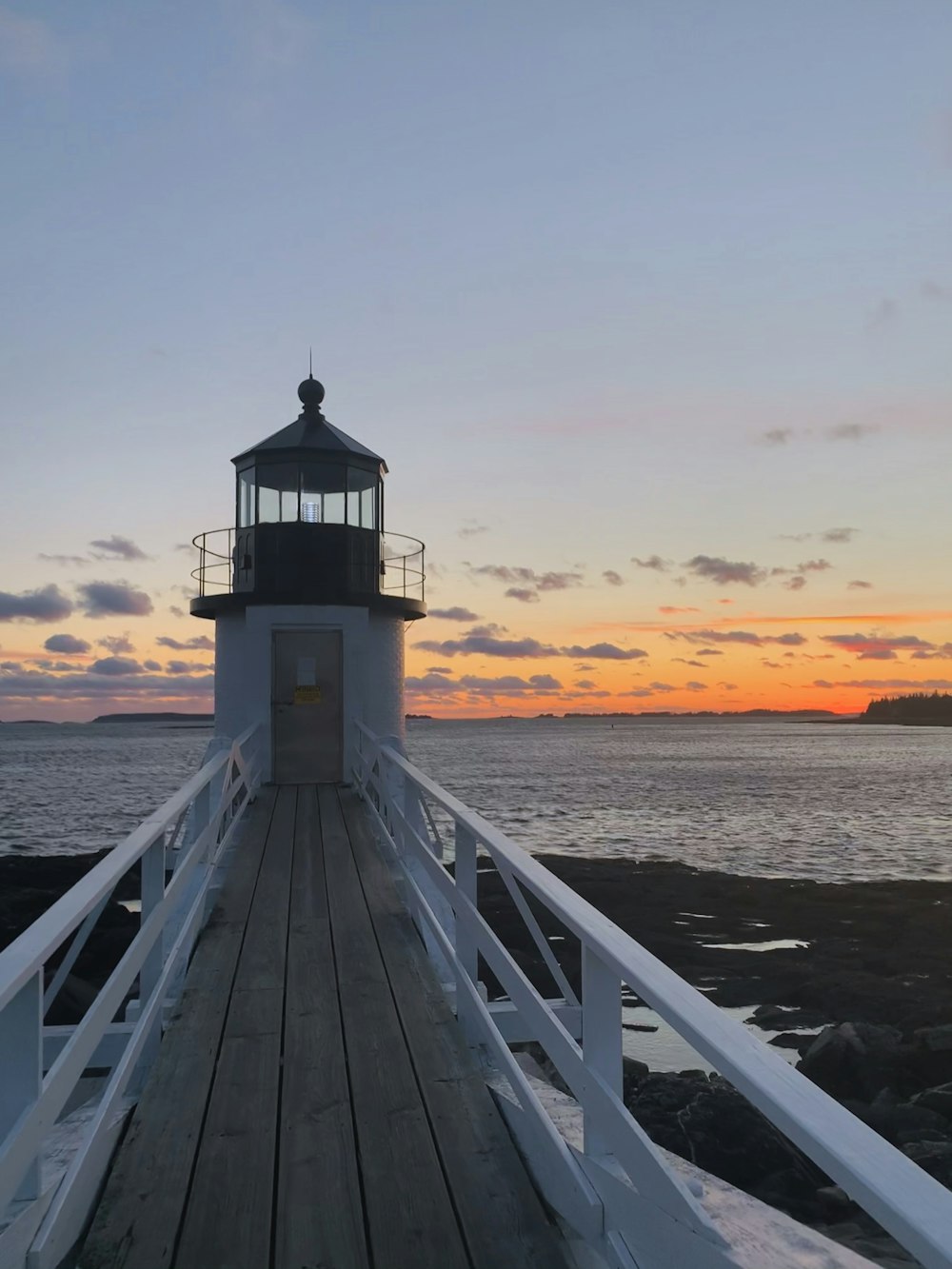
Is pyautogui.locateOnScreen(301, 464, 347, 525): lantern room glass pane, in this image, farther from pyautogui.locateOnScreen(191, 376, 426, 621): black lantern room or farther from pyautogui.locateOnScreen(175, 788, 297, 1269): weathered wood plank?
pyautogui.locateOnScreen(175, 788, 297, 1269): weathered wood plank

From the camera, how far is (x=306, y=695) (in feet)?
44.3

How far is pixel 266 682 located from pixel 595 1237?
37.2ft

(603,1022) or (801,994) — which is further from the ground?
(603,1022)

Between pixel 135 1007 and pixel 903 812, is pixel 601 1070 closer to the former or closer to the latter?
pixel 135 1007

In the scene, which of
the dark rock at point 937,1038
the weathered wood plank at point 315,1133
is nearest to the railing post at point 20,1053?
the weathered wood plank at point 315,1133

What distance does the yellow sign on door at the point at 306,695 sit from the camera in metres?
13.5

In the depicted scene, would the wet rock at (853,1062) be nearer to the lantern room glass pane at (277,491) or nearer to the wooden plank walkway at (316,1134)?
the wooden plank walkway at (316,1134)

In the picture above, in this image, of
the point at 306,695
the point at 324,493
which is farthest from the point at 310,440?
the point at 306,695

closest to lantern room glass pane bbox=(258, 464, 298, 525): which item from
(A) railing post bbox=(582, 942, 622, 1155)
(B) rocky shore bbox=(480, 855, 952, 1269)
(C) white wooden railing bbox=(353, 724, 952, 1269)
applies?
(B) rocky shore bbox=(480, 855, 952, 1269)

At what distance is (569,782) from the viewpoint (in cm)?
5275

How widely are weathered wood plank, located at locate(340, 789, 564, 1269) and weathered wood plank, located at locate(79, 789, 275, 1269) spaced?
889 millimetres

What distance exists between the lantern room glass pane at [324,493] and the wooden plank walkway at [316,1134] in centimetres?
874

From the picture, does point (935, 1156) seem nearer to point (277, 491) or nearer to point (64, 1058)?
point (64, 1058)

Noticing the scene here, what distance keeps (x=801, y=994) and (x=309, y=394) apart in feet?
36.2
